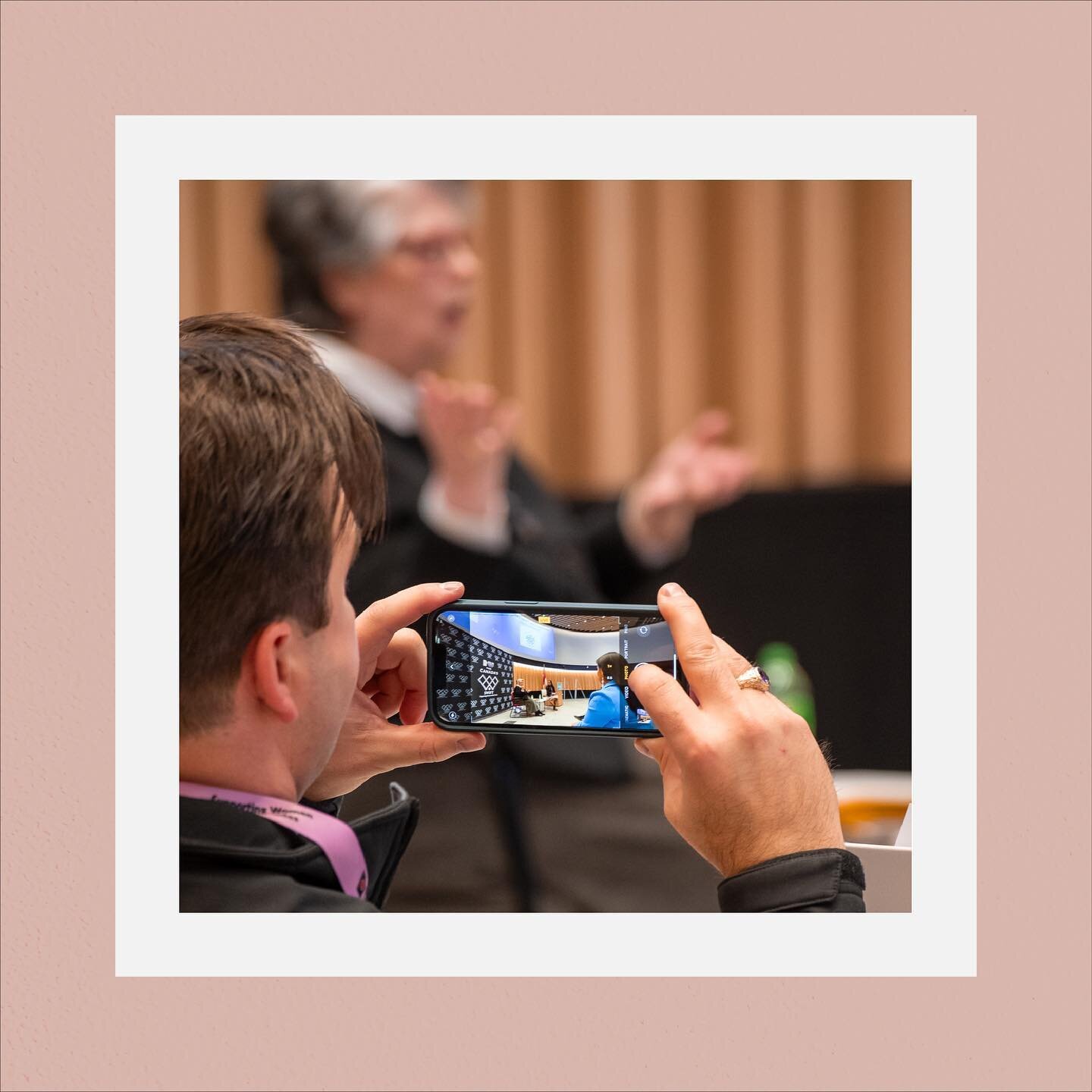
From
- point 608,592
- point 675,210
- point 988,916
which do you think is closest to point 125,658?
point 988,916

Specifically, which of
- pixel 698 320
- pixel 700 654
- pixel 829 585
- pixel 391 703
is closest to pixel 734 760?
pixel 700 654

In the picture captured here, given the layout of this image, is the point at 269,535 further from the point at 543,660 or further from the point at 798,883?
the point at 798,883

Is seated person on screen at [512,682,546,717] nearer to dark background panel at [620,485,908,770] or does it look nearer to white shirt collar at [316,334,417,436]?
white shirt collar at [316,334,417,436]

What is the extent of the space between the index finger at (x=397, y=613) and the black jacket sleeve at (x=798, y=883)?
271 mm

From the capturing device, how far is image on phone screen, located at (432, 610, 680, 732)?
0.78 meters

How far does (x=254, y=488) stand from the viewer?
704mm

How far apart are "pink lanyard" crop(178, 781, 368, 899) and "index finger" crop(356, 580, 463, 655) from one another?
0.39ft

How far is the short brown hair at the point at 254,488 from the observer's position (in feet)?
2.32

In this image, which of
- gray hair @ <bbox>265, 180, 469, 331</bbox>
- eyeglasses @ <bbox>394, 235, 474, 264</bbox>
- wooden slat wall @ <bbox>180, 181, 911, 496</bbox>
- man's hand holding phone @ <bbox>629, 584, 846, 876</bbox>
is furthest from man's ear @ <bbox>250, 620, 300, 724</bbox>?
wooden slat wall @ <bbox>180, 181, 911, 496</bbox>

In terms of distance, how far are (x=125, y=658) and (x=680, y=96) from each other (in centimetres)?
59

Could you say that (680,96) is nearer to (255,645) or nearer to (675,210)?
(255,645)

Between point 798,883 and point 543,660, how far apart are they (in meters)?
0.22

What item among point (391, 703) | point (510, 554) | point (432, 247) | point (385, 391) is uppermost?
point (432, 247)

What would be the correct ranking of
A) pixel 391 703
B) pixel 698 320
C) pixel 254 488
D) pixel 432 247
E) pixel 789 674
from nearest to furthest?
pixel 254 488 < pixel 391 703 < pixel 432 247 < pixel 789 674 < pixel 698 320
